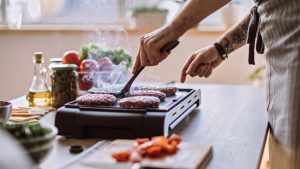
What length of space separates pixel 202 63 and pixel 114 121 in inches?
23.9

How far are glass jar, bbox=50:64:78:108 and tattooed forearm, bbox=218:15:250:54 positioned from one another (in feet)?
1.79

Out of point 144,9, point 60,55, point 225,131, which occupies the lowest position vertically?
point 225,131

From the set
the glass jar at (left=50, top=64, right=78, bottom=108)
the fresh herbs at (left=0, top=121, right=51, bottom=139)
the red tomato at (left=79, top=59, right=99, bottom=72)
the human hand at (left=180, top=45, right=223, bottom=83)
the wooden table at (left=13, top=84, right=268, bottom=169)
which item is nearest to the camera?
the fresh herbs at (left=0, top=121, right=51, bottom=139)

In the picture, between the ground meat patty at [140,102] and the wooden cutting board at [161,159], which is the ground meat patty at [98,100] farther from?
the wooden cutting board at [161,159]

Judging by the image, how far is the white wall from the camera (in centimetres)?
349

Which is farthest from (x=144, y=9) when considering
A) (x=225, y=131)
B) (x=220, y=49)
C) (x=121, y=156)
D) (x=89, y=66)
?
(x=121, y=156)

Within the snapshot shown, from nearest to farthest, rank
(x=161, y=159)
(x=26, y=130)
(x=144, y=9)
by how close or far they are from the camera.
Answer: (x=26, y=130)
(x=161, y=159)
(x=144, y=9)

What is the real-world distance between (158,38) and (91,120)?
312mm

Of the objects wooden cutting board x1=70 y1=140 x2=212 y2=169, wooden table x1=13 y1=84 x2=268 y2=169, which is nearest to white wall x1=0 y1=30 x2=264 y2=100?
wooden table x1=13 y1=84 x2=268 y2=169

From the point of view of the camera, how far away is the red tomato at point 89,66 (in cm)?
191

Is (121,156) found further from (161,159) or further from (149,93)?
(149,93)

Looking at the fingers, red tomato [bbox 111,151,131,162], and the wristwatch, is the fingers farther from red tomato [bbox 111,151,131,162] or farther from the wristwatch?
red tomato [bbox 111,151,131,162]

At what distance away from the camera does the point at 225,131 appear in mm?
1261

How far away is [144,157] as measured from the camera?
898mm
